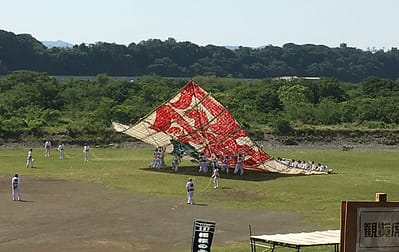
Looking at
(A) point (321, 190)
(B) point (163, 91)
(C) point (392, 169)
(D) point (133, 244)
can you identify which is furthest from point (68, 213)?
(B) point (163, 91)

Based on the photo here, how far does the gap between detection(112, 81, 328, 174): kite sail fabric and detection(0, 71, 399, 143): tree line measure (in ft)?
70.5

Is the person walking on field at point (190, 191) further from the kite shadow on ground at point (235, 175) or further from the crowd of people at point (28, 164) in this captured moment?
the kite shadow on ground at point (235, 175)

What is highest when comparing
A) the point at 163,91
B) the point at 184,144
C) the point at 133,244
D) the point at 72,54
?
the point at 72,54

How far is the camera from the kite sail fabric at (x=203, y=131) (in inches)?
1900

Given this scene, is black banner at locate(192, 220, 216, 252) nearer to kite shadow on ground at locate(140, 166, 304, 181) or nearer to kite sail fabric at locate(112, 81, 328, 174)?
kite shadow on ground at locate(140, 166, 304, 181)

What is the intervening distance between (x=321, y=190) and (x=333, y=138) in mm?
35237

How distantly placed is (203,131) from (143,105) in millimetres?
37996

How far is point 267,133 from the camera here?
76.3 metres

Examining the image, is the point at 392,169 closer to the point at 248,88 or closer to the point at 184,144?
the point at 184,144

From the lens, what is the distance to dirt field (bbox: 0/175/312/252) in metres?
28.7

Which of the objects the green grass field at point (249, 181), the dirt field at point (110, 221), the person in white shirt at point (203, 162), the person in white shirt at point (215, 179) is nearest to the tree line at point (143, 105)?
the green grass field at point (249, 181)

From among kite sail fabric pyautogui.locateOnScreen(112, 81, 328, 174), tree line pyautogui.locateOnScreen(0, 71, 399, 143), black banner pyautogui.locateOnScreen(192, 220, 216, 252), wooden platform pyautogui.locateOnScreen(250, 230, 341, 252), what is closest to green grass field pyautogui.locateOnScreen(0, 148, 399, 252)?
kite sail fabric pyautogui.locateOnScreen(112, 81, 328, 174)

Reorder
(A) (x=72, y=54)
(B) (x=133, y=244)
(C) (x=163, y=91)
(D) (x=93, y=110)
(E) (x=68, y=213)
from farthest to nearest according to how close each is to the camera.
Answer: (A) (x=72, y=54)
(C) (x=163, y=91)
(D) (x=93, y=110)
(E) (x=68, y=213)
(B) (x=133, y=244)

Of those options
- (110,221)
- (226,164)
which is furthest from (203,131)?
(110,221)
